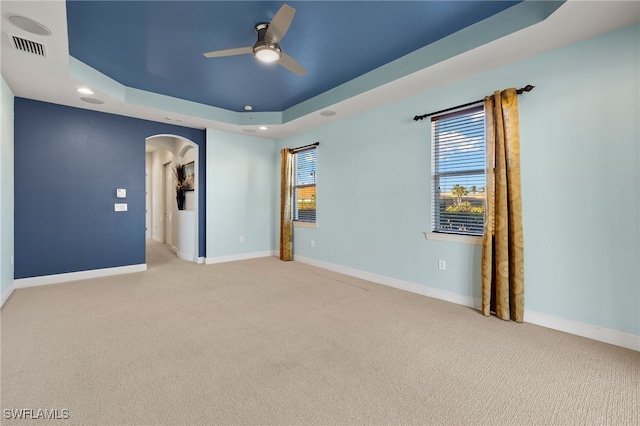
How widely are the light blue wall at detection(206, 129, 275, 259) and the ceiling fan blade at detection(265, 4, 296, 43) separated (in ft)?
11.1

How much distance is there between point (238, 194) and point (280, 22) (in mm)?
4015

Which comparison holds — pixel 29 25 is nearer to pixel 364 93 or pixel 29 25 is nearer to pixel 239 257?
pixel 364 93

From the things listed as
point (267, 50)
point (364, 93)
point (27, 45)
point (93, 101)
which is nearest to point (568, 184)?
point (364, 93)

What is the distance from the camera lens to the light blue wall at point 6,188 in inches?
129

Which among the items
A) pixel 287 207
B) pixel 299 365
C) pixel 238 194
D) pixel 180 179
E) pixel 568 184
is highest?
pixel 180 179

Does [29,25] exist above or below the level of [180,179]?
above

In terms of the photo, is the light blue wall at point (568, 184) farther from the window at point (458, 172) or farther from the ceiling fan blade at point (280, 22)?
the ceiling fan blade at point (280, 22)

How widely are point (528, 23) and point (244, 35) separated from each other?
2491mm

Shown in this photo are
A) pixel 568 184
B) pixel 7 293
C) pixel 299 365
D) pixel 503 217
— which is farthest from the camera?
pixel 7 293

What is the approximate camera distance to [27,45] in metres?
2.58

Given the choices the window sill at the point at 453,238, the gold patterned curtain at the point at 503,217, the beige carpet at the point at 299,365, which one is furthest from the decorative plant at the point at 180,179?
the gold patterned curtain at the point at 503,217

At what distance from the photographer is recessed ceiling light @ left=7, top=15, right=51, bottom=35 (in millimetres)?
2180

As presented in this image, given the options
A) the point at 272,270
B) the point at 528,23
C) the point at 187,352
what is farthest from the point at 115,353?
the point at 528,23

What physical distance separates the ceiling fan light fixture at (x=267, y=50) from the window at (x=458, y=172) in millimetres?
2038
